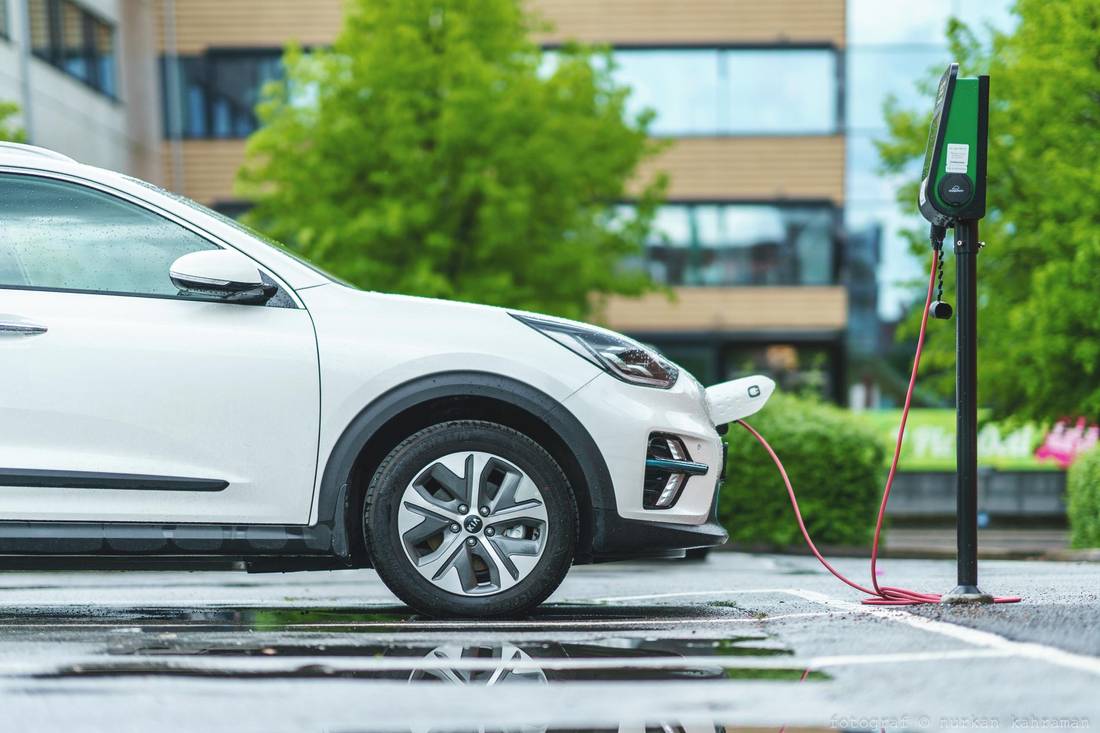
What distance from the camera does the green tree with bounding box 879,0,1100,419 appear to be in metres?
13.4

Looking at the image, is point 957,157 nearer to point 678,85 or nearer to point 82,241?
point 82,241

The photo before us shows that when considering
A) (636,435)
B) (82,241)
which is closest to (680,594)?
(636,435)

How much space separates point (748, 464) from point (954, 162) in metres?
6.94

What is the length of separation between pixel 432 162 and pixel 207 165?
1069 cm

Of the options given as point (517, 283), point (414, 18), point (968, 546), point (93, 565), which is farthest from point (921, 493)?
point (93, 565)

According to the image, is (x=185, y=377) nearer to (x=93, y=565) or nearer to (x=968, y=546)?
(x=93, y=565)

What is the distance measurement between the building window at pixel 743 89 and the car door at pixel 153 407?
21844 millimetres

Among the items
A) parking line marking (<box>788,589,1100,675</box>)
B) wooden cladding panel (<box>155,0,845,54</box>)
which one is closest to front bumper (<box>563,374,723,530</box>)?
parking line marking (<box>788,589,1100,675</box>)

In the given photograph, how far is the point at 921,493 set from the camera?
2312 cm

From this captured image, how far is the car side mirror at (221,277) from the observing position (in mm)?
4836

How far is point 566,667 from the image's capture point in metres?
3.71

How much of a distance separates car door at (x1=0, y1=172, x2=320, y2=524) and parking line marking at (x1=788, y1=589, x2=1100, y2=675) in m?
2.12

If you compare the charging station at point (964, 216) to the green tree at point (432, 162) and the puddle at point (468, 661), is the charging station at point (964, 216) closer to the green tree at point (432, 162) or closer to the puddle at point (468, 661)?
the puddle at point (468, 661)

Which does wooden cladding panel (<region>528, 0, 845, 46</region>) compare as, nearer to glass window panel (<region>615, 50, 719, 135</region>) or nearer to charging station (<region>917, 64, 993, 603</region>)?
glass window panel (<region>615, 50, 719, 135</region>)
